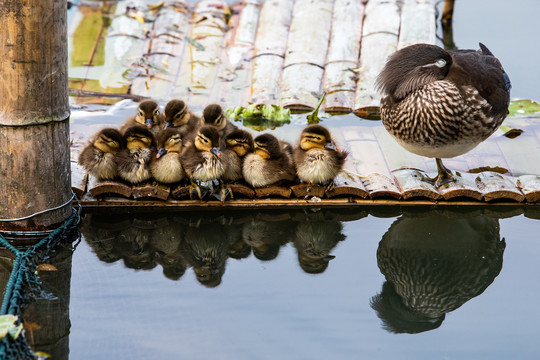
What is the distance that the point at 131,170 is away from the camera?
467 centimetres

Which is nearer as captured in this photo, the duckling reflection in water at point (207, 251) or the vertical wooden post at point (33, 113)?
the vertical wooden post at point (33, 113)

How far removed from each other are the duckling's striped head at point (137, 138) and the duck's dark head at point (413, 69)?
1616mm

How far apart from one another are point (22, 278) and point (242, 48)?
397 cm

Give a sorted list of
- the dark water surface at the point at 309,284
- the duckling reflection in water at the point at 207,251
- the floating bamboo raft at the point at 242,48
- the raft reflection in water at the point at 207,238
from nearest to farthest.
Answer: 1. the dark water surface at the point at 309,284
2. the duckling reflection in water at the point at 207,251
3. the raft reflection in water at the point at 207,238
4. the floating bamboo raft at the point at 242,48

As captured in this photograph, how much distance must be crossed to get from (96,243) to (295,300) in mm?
1318

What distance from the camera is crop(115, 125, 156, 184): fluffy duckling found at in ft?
15.3

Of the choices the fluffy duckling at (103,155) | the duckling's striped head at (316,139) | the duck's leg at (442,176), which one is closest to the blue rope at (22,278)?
the fluffy duckling at (103,155)

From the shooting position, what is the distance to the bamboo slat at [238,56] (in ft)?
21.0

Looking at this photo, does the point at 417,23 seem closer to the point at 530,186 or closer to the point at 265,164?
the point at 530,186

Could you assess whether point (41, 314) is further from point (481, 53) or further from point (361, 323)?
point (481, 53)

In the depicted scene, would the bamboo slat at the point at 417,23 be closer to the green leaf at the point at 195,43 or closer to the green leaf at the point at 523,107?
the green leaf at the point at 523,107

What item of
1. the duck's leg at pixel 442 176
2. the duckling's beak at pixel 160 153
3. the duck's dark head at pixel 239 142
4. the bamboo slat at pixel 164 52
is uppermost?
→ the duck's dark head at pixel 239 142

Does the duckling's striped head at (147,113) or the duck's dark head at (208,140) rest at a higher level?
the duck's dark head at (208,140)

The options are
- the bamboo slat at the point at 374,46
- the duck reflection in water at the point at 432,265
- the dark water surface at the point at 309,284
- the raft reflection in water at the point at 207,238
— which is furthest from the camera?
the bamboo slat at the point at 374,46
